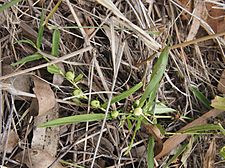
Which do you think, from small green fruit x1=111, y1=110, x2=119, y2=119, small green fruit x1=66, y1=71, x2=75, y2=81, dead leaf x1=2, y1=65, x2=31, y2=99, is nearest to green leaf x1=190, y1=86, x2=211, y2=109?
small green fruit x1=111, y1=110, x2=119, y2=119

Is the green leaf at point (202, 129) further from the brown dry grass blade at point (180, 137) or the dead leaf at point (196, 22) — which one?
the dead leaf at point (196, 22)

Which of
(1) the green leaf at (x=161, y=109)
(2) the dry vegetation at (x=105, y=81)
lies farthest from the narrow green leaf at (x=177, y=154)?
(1) the green leaf at (x=161, y=109)

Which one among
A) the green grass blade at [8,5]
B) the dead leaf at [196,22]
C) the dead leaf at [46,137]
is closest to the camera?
the green grass blade at [8,5]

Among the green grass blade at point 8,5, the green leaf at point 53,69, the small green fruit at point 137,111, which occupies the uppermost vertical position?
the green grass blade at point 8,5

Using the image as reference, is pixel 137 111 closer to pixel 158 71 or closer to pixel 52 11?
pixel 158 71

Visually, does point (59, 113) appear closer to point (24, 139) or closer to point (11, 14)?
point (24, 139)

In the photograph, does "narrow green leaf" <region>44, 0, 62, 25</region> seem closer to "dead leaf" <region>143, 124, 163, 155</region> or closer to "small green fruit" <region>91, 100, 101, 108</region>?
"small green fruit" <region>91, 100, 101, 108</region>
